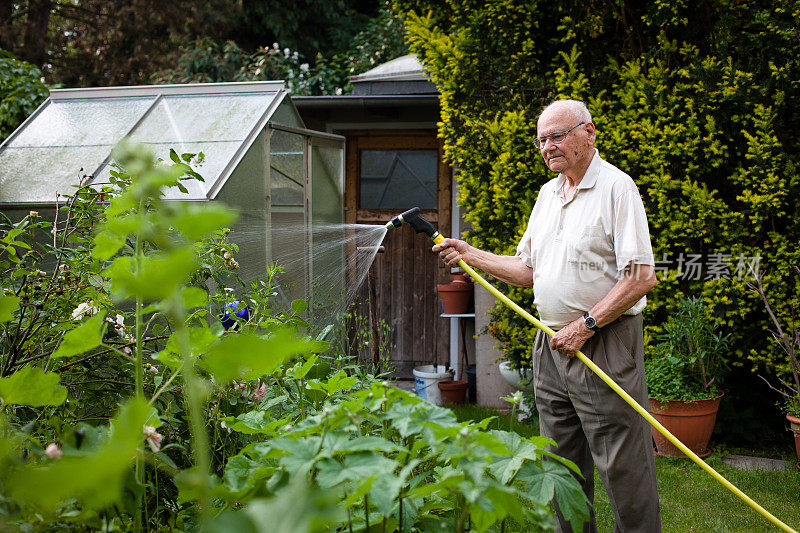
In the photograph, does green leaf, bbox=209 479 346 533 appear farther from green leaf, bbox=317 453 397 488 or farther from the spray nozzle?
the spray nozzle

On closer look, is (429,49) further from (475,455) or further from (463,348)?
(475,455)

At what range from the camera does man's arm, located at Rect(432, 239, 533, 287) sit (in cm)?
294

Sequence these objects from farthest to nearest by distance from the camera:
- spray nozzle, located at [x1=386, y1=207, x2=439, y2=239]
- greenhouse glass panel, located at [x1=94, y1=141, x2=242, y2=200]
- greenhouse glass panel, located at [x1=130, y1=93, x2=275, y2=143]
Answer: greenhouse glass panel, located at [x1=130, y1=93, x2=275, y2=143], greenhouse glass panel, located at [x1=94, y1=141, x2=242, y2=200], spray nozzle, located at [x1=386, y1=207, x2=439, y2=239]

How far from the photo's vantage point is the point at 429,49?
531 centimetres

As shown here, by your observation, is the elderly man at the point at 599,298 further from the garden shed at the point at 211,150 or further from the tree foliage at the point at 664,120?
the garden shed at the point at 211,150

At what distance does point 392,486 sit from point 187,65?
11310 mm

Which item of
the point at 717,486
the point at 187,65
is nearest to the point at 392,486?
the point at 717,486

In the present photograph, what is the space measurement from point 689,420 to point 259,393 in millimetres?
3384

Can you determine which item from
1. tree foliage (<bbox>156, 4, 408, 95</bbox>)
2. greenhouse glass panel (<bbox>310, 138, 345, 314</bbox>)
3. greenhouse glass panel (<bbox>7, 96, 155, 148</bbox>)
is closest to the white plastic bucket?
greenhouse glass panel (<bbox>310, 138, 345, 314</bbox>)

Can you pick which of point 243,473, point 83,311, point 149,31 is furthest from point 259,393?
point 149,31

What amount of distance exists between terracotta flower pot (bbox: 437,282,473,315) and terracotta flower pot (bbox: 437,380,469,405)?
66 centimetres

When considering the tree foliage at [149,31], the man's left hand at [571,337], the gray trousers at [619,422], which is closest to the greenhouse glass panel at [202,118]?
the man's left hand at [571,337]

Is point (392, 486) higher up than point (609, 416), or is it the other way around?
A: point (392, 486)

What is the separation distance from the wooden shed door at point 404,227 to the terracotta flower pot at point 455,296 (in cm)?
92
